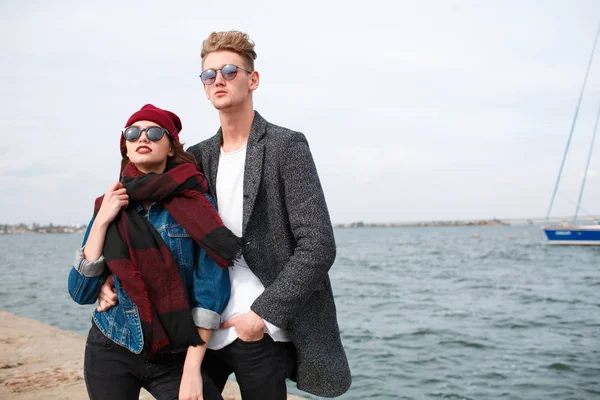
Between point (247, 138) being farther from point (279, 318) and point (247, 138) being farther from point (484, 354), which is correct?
point (484, 354)

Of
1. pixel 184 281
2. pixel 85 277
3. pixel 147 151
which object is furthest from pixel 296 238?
pixel 85 277

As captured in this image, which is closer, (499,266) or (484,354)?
(484,354)

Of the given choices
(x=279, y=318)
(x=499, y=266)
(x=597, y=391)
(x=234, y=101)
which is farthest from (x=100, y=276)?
(x=499, y=266)

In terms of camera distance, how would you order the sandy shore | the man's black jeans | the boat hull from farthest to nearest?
the boat hull → the sandy shore → the man's black jeans

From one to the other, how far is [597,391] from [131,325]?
26.3ft

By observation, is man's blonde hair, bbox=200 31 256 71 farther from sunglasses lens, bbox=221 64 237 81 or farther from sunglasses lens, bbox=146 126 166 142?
sunglasses lens, bbox=146 126 166 142

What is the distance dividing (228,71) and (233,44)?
0.11 m

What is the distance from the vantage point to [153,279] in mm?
1931

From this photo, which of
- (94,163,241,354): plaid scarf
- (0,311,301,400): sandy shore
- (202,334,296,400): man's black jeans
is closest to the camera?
(94,163,241,354): plaid scarf

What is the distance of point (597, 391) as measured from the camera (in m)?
7.95

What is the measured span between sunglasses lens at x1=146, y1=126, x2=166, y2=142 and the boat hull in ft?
156

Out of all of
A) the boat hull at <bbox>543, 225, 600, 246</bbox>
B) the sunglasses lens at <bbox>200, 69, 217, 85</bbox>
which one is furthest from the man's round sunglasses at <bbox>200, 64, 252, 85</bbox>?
the boat hull at <bbox>543, 225, 600, 246</bbox>

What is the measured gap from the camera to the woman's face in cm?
211

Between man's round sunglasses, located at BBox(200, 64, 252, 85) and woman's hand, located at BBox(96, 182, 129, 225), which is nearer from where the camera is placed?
woman's hand, located at BBox(96, 182, 129, 225)
